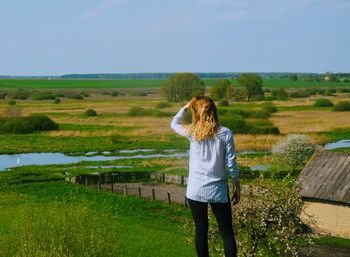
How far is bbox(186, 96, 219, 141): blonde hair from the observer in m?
6.96

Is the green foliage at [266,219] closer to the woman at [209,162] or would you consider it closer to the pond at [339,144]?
the woman at [209,162]

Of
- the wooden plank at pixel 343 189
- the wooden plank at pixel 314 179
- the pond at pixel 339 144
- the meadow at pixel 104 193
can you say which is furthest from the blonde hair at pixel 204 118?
the pond at pixel 339 144

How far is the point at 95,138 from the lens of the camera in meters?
61.5

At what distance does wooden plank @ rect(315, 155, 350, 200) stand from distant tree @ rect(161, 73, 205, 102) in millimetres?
72601

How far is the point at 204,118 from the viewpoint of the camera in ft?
23.0

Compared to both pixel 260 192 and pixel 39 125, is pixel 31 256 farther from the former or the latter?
pixel 39 125

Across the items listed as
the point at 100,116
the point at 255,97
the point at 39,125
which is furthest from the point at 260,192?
the point at 255,97

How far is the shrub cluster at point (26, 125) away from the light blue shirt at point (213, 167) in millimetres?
63960

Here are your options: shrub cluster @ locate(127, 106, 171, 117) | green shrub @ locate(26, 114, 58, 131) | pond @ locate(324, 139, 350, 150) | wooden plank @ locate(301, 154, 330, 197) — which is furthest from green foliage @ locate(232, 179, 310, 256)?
shrub cluster @ locate(127, 106, 171, 117)

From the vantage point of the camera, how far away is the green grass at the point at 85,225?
11414 millimetres

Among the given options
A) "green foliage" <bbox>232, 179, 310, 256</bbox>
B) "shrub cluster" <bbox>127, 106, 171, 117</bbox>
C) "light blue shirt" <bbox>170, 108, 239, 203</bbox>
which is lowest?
"shrub cluster" <bbox>127, 106, 171, 117</bbox>

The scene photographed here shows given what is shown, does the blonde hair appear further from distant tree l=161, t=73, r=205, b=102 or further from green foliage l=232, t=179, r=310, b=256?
distant tree l=161, t=73, r=205, b=102

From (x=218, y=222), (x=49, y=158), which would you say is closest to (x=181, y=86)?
(x=49, y=158)

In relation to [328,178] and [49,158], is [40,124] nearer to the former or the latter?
[49,158]
